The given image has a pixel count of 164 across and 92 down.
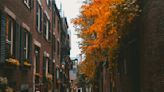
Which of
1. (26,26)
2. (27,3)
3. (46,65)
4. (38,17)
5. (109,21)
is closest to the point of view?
(109,21)

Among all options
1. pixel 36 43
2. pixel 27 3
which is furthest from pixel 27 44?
pixel 36 43

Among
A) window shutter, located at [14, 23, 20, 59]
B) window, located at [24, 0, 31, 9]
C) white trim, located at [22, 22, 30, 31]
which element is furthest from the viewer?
window, located at [24, 0, 31, 9]

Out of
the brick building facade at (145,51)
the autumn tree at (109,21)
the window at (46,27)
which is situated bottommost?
the brick building facade at (145,51)

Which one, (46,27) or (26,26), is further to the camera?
(46,27)

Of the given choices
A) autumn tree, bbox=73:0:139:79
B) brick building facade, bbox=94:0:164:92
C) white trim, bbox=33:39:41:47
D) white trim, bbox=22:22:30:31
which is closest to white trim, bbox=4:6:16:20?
white trim, bbox=22:22:30:31

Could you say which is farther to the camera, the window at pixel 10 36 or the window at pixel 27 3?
the window at pixel 27 3

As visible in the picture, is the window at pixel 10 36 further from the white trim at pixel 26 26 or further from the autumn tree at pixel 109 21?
the autumn tree at pixel 109 21

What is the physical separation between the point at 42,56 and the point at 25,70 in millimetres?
9171

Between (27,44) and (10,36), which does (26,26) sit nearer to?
(27,44)

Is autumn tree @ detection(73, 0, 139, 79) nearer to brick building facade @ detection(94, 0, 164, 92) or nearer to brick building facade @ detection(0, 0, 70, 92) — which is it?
brick building facade @ detection(94, 0, 164, 92)

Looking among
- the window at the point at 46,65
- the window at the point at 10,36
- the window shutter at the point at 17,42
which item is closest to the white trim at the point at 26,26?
the window shutter at the point at 17,42

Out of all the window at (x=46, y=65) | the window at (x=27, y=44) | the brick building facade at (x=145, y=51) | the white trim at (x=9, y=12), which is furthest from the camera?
the window at (x=46, y=65)

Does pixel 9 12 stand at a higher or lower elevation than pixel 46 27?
lower

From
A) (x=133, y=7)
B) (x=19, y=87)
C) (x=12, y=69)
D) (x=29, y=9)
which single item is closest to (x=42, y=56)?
(x=29, y=9)
